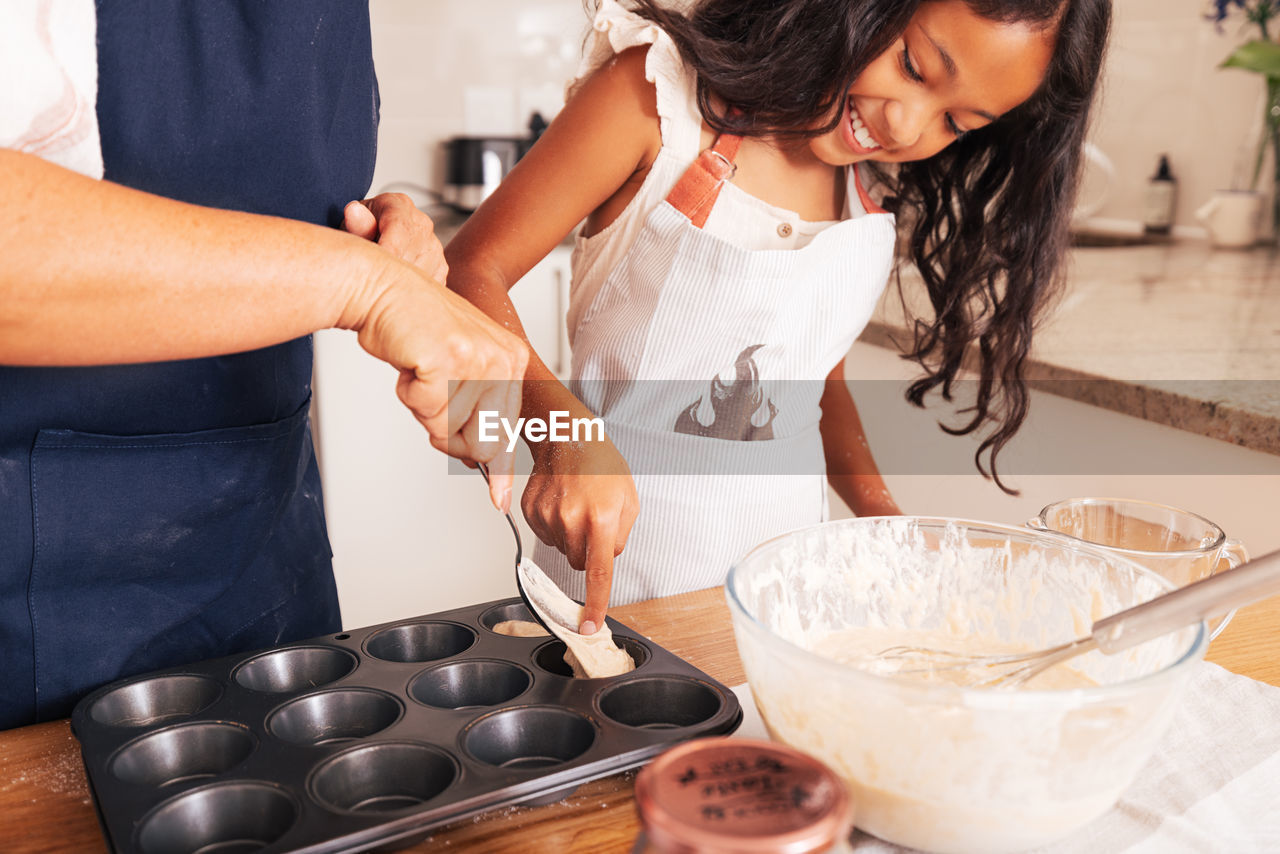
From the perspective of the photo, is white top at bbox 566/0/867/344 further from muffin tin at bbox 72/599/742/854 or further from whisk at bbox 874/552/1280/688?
whisk at bbox 874/552/1280/688

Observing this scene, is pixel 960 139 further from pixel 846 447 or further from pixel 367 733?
pixel 367 733

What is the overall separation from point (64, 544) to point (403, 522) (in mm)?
1500

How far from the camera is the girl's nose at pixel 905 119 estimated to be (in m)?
1.08

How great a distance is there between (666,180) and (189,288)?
746mm

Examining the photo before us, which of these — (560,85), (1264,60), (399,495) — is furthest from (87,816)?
(560,85)

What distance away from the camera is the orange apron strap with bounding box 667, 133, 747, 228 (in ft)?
3.94

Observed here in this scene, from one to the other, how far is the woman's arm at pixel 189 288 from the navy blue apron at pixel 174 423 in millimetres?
276

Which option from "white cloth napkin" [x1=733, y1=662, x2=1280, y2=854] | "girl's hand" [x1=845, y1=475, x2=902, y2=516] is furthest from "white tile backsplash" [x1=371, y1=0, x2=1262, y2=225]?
"white cloth napkin" [x1=733, y1=662, x2=1280, y2=854]

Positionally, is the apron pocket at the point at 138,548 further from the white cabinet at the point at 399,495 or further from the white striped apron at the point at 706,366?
the white cabinet at the point at 399,495

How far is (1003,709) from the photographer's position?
470mm

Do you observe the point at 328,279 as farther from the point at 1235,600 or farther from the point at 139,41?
the point at 1235,600

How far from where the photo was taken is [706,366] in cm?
127

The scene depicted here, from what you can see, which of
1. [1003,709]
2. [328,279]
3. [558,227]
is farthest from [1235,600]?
[558,227]

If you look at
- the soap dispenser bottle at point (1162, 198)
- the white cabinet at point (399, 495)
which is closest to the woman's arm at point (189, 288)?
the white cabinet at point (399, 495)
